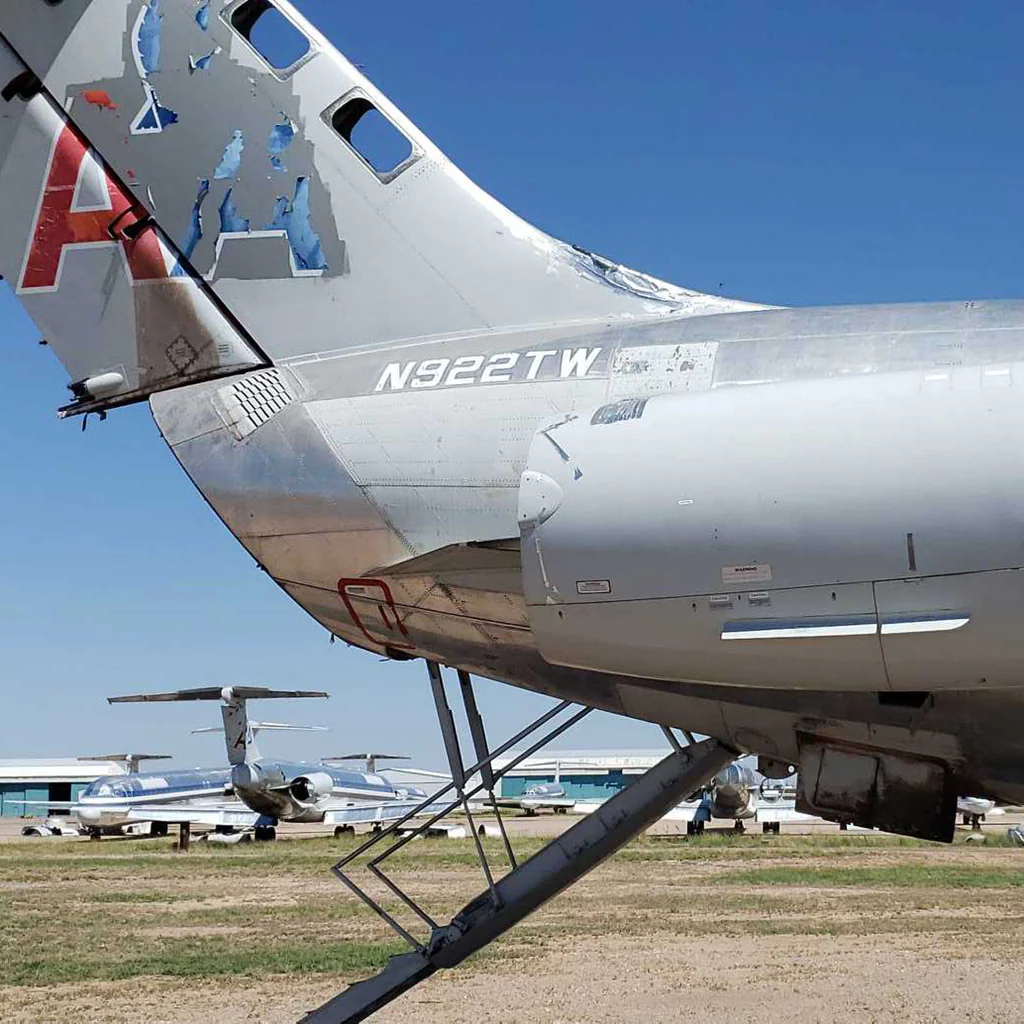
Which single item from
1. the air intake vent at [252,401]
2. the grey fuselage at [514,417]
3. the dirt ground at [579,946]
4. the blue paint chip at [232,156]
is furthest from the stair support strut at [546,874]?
the dirt ground at [579,946]

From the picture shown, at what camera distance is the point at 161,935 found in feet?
57.3

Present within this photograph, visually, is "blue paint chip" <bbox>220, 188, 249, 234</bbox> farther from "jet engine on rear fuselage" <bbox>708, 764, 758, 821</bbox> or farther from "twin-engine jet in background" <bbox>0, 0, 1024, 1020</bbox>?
"jet engine on rear fuselage" <bbox>708, 764, 758, 821</bbox>

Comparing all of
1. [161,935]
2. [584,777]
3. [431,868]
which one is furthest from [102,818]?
[584,777]

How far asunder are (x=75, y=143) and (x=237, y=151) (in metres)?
0.96

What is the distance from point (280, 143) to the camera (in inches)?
261

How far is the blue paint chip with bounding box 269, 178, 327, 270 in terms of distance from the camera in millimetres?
6621

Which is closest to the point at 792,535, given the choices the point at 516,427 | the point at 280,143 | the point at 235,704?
the point at 516,427

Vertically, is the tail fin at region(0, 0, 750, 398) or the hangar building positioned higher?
the tail fin at region(0, 0, 750, 398)

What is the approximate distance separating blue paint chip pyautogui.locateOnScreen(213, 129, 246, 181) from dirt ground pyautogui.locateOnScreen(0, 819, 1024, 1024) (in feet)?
21.9

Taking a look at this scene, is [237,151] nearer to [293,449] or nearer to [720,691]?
[293,449]

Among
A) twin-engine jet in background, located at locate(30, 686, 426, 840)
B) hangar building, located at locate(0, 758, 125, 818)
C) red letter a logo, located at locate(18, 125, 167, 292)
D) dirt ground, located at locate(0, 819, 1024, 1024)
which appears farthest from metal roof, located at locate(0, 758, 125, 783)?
red letter a logo, located at locate(18, 125, 167, 292)

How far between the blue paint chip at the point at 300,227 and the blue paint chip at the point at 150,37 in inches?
40.0

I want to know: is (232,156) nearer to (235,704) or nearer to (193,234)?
(193,234)

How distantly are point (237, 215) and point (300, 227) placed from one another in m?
0.34
